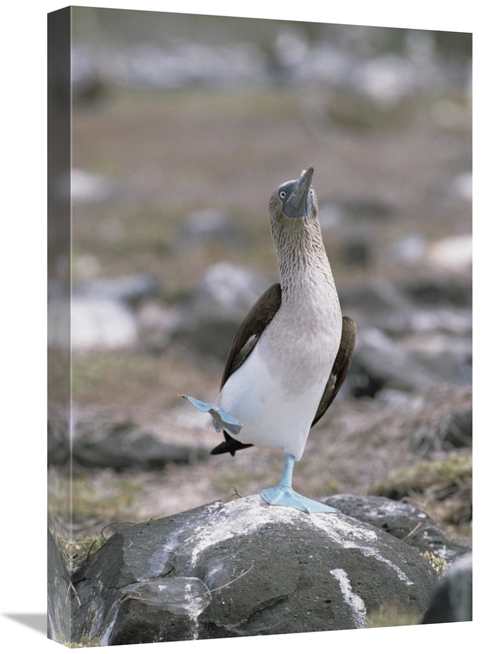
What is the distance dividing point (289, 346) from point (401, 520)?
4.49ft

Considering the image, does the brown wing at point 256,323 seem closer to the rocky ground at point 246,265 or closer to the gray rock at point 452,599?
the gray rock at point 452,599

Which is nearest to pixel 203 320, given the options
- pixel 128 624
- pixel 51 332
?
pixel 51 332

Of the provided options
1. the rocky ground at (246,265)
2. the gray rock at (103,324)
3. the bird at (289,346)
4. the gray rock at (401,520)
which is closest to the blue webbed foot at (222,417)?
the bird at (289,346)

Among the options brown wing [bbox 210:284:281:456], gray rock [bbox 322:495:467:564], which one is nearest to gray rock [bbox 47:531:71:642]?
brown wing [bbox 210:284:281:456]

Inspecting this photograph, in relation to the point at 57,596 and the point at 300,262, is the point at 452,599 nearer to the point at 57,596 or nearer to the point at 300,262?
the point at 300,262

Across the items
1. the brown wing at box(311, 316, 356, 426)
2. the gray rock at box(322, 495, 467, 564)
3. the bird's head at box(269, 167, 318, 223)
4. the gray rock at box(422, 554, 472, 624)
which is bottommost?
the gray rock at box(422, 554, 472, 624)

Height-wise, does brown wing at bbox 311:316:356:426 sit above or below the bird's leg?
above

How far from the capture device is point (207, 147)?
9.91 metres

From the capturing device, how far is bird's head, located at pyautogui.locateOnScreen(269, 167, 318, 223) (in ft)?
19.1

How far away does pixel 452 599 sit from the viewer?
5902 mm

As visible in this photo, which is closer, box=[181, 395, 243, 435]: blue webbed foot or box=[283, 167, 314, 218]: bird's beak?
box=[283, 167, 314, 218]: bird's beak

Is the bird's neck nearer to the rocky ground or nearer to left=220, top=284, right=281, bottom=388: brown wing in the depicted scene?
left=220, top=284, right=281, bottom=388: brown wing

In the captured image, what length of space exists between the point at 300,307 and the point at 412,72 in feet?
9.73

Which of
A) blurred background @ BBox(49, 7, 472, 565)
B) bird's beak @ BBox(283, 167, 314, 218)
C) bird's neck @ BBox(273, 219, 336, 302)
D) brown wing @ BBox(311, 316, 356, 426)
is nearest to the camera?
bird's beak @ BBox(283, 167, 314, 218)
